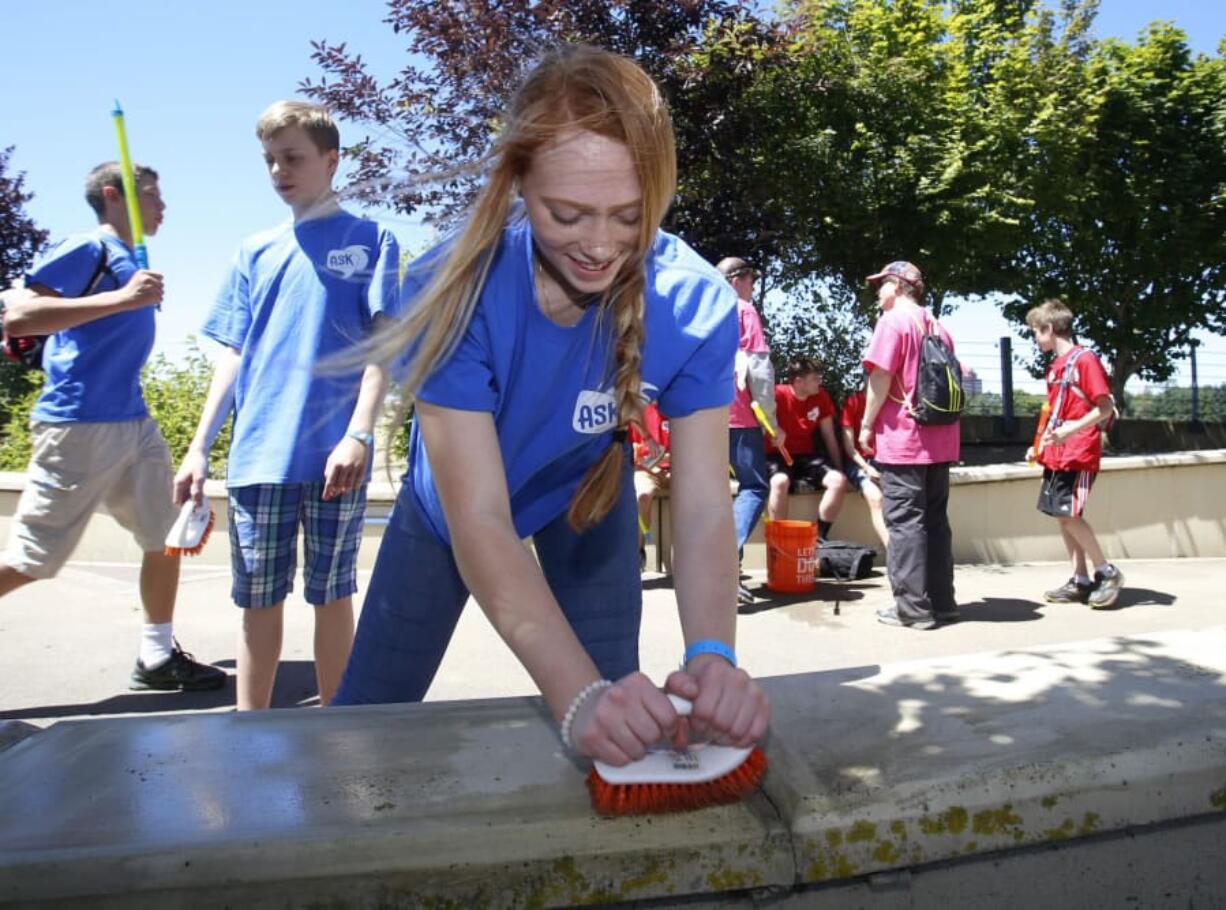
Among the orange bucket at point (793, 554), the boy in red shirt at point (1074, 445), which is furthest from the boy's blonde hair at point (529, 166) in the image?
the boy in red shirt at point (1074, 445)

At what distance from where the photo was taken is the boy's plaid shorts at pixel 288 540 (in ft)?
10.2

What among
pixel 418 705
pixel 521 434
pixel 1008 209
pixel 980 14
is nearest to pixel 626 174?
pixel 521 434

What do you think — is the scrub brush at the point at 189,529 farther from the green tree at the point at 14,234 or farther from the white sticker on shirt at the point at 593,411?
the green tree at the point at 14,234

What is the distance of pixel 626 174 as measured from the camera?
1.71 meters

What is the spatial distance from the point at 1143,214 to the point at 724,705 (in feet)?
61.3

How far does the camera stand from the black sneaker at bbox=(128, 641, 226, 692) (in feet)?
14.2

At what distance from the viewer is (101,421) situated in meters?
4.12

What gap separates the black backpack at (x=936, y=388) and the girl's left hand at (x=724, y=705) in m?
4.23

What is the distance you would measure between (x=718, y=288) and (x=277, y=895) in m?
1.26

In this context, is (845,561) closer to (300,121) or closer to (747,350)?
(747,350)

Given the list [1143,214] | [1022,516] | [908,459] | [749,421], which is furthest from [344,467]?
[1143,214]

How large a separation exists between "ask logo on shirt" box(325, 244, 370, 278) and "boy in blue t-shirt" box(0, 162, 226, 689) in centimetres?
111

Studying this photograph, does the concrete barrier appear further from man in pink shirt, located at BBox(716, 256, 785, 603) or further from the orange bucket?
the orange bucket

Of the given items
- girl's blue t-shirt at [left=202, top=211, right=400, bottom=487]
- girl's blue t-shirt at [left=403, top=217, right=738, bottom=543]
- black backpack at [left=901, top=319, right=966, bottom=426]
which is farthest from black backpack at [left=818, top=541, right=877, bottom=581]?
girl's blue t-shirt at [left=403, top=217, right=738, bottom=543]
